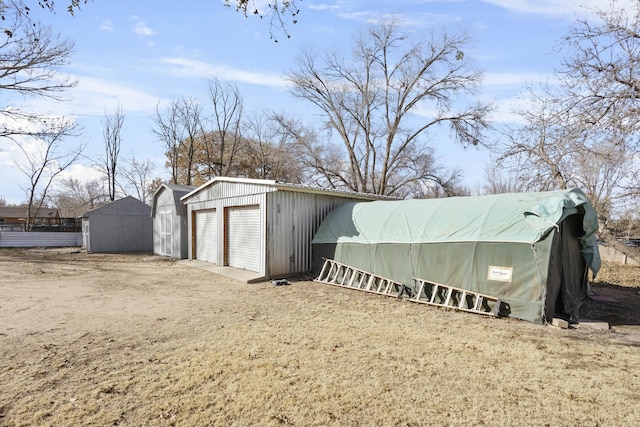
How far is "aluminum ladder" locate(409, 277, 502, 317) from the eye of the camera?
744 cm

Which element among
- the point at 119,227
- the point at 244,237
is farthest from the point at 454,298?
the point at 119,227

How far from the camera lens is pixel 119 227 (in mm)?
21406

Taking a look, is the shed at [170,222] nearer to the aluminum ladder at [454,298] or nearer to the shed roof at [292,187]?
the shed roof at [292,187]

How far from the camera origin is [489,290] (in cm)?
752

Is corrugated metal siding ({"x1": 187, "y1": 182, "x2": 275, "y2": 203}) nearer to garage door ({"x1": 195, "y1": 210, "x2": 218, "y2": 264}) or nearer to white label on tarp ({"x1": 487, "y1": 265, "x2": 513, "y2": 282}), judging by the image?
garage door ({"x1": 195, "y1": 210, "x2": 218, "y2": 264})

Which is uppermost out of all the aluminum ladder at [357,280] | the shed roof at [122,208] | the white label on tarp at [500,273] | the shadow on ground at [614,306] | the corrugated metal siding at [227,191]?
the corrugated metal siding at [227,191]

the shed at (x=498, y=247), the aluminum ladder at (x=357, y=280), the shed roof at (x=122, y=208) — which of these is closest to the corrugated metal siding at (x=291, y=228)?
the aluminum ladder at (x=357, y=280)

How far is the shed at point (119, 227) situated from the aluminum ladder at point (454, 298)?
18523mm

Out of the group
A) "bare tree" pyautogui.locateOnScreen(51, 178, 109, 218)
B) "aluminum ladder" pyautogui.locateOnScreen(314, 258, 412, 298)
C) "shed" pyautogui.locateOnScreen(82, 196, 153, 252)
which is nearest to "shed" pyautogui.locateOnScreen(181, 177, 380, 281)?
"aluminum ladder" pyautogui.locateOnScreen(314, 258, 412, 298)

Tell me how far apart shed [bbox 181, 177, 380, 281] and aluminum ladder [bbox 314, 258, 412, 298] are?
109 centimetres

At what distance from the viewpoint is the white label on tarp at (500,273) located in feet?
23.7

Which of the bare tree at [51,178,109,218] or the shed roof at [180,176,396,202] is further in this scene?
the bare tree at [51,178,109,218]

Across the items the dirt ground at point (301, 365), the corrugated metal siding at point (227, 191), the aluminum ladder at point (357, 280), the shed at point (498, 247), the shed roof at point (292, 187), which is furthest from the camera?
the corrugated metal siding at point (227, 191)

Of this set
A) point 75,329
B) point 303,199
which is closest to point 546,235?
point 303,199
